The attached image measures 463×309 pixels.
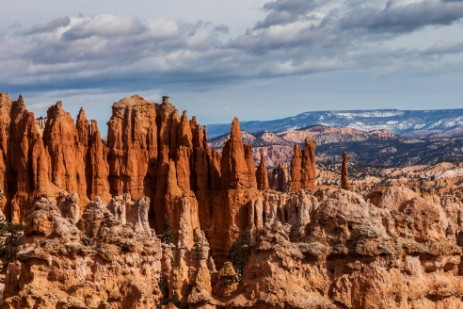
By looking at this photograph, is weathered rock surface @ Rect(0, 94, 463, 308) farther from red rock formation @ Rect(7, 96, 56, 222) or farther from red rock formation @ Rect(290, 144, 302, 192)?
red rock formation @ Rect(290, 144, 302, 192)

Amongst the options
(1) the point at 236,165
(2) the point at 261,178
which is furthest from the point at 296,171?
(1) the point at 236,165

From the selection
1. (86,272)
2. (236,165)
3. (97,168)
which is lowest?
(86,272)

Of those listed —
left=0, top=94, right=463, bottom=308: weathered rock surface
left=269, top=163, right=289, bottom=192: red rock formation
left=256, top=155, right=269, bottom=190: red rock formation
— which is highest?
left=269, top=163, right=289, bottom=192: red rock formation

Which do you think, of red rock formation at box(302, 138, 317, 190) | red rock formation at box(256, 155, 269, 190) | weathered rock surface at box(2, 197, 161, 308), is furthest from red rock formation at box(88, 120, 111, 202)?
weathered rock surface at box(2, 197, 161, 308)

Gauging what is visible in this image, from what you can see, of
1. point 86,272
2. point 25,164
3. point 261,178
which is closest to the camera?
point 86,272

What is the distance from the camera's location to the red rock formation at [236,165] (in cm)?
10738

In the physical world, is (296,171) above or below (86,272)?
above

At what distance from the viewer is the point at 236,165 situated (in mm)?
107125

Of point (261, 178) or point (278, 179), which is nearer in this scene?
point (261, 178)

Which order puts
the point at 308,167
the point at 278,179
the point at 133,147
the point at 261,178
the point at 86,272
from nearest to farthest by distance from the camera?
the point at 86,272 < the point at 133,147 < the point at 261,178 < the point at 308,167 < the point at 278,179

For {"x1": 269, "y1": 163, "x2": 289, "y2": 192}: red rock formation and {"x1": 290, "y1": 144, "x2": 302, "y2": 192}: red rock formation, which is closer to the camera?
{"x1": 290, "y1": 144, "x2": 302, "y2": 192}: red rock formation

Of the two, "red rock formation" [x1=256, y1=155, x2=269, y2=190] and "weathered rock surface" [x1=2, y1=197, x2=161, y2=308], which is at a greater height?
"red rock formation" [x1=256, y1=155, x2=269, y2=190]

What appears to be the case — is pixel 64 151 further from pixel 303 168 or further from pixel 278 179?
pixel 278 179

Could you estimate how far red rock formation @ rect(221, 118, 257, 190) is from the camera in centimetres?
10738
